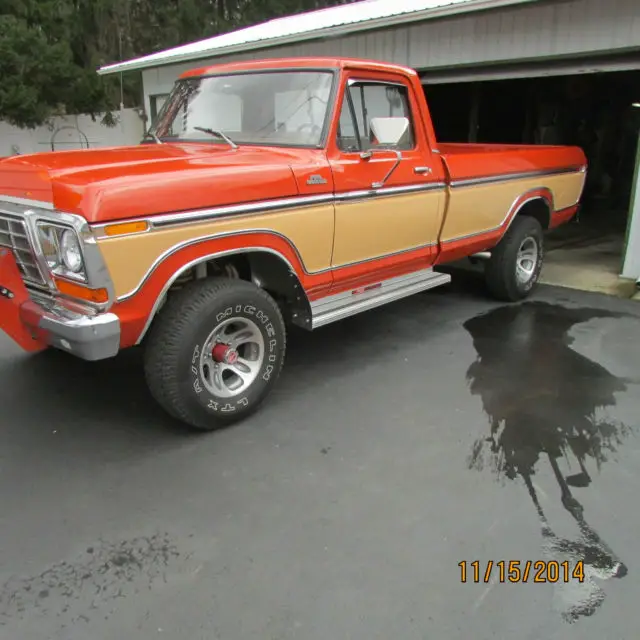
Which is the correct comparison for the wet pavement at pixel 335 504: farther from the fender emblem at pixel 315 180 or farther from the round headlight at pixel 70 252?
the fender emblem at pixel 315 180

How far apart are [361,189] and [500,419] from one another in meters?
1.81

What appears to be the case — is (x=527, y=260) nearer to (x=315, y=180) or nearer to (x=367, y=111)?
(x=367, y=111)

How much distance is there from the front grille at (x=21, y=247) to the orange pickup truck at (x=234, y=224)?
0.4 inches

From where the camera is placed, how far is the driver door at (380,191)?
408 cm

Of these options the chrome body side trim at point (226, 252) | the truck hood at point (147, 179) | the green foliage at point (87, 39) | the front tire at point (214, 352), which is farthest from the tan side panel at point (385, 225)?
the green foliage at point (87, 39)

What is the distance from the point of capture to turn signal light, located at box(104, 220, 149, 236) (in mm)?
2877

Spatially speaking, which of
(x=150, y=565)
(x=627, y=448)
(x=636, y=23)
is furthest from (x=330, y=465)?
(x=636, y=23)

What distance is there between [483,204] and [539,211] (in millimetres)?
1401

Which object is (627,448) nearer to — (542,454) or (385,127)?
(542,454)

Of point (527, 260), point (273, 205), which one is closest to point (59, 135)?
point (527, 260)

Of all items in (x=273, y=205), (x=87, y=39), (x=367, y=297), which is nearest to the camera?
(x=273, y=205)

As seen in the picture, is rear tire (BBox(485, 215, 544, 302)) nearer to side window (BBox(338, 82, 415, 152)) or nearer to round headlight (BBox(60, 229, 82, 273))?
side window (BBox(338, 82, 415, 152))

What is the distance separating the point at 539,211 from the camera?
6.42m
